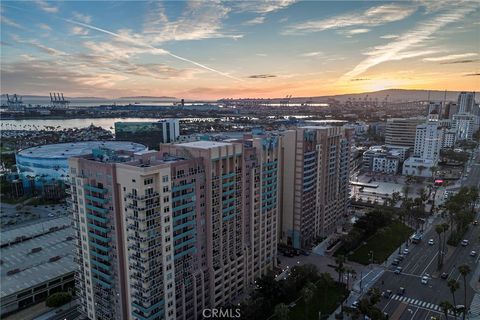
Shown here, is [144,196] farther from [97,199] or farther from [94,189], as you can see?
[94,189]

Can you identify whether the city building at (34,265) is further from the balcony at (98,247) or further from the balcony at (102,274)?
the balcony at (98,247)

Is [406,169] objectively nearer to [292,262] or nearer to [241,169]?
[292,262]

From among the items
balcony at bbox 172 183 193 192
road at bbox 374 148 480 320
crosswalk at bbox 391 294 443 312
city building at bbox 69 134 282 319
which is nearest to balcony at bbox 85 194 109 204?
city building at bbox 69 134 282 319

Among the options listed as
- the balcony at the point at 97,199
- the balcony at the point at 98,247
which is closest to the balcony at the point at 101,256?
the balcony at the point at 98,247

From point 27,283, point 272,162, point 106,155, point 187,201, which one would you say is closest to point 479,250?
point 272,162

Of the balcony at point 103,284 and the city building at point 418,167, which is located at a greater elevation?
the balcony at point 103,284
